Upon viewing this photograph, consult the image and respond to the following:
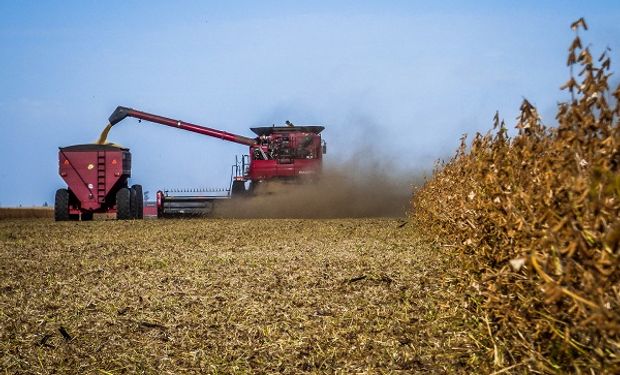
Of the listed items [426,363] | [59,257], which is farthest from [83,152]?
[426,363]

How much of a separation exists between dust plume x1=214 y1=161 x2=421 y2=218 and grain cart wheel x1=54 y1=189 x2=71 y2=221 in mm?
5366

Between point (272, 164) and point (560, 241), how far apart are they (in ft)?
75.1

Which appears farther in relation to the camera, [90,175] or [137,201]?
[137,201]

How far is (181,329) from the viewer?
19.4ft

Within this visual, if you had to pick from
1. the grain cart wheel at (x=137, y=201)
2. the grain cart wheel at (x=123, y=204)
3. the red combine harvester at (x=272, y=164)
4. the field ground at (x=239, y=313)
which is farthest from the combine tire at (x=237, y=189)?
the field ground at (x=239, y=313)

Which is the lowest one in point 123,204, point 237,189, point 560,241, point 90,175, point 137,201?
point 560,241

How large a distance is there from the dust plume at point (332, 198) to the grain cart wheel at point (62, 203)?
17.6 ft

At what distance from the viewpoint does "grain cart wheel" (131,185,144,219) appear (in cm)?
2509

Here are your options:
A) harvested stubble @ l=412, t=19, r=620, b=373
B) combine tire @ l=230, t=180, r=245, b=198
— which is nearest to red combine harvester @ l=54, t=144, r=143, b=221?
combine tire @ l=230, t=180, r=245, b=198

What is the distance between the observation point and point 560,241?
9.32 feet

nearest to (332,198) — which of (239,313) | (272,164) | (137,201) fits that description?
(272,164)

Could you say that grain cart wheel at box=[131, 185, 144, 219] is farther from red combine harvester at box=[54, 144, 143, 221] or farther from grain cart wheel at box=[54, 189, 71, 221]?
grain cart wheel at box=[54, 189, 71, 221]

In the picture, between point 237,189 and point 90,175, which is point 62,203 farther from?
point 237,189

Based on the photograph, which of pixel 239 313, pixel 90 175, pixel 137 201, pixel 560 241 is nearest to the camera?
pixel 560 241
